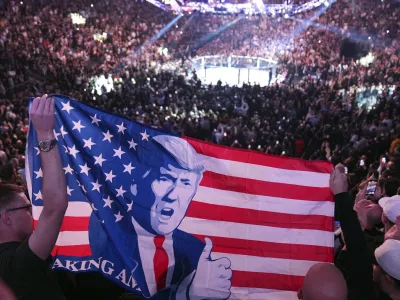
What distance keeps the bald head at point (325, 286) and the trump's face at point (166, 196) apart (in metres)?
1.18

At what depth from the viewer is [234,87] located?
695 inches

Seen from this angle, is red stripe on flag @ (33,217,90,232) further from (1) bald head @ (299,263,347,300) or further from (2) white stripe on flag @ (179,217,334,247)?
(1) bald head @ (299,263,347,300)

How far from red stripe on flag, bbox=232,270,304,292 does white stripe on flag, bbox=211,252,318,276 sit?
1.2 inches

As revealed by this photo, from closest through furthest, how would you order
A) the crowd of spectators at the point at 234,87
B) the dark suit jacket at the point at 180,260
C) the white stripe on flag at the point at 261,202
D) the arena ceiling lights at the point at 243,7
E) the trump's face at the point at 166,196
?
the dark suit jacket at the point at 180,260
the trump's face at the point at 166,196
the white stripe on flag at the point at 261,202
the crowd of spectators at the point at 234,87
the arena ceiling lights at the point at 243,7

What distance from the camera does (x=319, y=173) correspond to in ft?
9.89

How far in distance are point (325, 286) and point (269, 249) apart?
1.04m

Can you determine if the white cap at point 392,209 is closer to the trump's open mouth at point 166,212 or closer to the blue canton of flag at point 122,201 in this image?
the blue canton of flag at point 122,201

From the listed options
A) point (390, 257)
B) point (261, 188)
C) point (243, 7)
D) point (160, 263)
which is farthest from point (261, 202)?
point (243, 7)

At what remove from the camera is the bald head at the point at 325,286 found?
6.09 ft

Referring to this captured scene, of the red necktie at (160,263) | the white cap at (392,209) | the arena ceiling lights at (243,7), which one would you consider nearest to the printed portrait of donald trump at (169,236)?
the red necktie at (160,263)

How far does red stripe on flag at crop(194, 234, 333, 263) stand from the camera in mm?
2877

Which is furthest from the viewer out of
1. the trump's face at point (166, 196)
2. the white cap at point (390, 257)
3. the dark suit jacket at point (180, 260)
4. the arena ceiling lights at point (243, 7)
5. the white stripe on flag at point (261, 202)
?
the arena ceiling lights at point (243, 7)

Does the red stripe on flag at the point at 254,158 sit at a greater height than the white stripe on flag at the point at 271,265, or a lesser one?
greater

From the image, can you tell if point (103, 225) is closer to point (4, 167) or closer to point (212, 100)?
point (4, 167)
